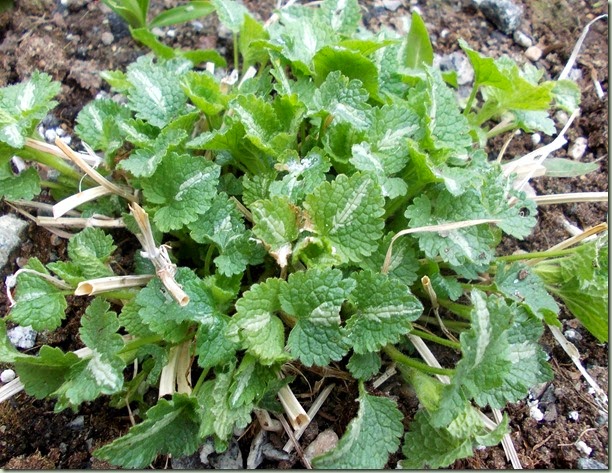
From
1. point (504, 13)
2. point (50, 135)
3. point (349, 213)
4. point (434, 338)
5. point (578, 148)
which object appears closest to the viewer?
point (349, 213)

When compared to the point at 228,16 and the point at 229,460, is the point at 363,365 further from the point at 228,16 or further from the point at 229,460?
the point at 228,16

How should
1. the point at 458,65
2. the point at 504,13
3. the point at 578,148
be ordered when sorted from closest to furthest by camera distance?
the point at 578,148
the point at 458,65
the point at 504,13

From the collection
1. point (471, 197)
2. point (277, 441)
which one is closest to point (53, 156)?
point (277, 441)

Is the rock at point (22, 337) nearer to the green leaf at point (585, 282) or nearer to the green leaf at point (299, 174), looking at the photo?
the green leaf at point (299, 174)

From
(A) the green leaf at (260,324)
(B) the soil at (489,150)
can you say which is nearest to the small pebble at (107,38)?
(B) the soil at (489,150)

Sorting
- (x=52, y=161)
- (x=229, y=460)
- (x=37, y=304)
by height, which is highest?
(x=52, y=161)

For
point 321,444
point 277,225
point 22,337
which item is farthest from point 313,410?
point 22,337
